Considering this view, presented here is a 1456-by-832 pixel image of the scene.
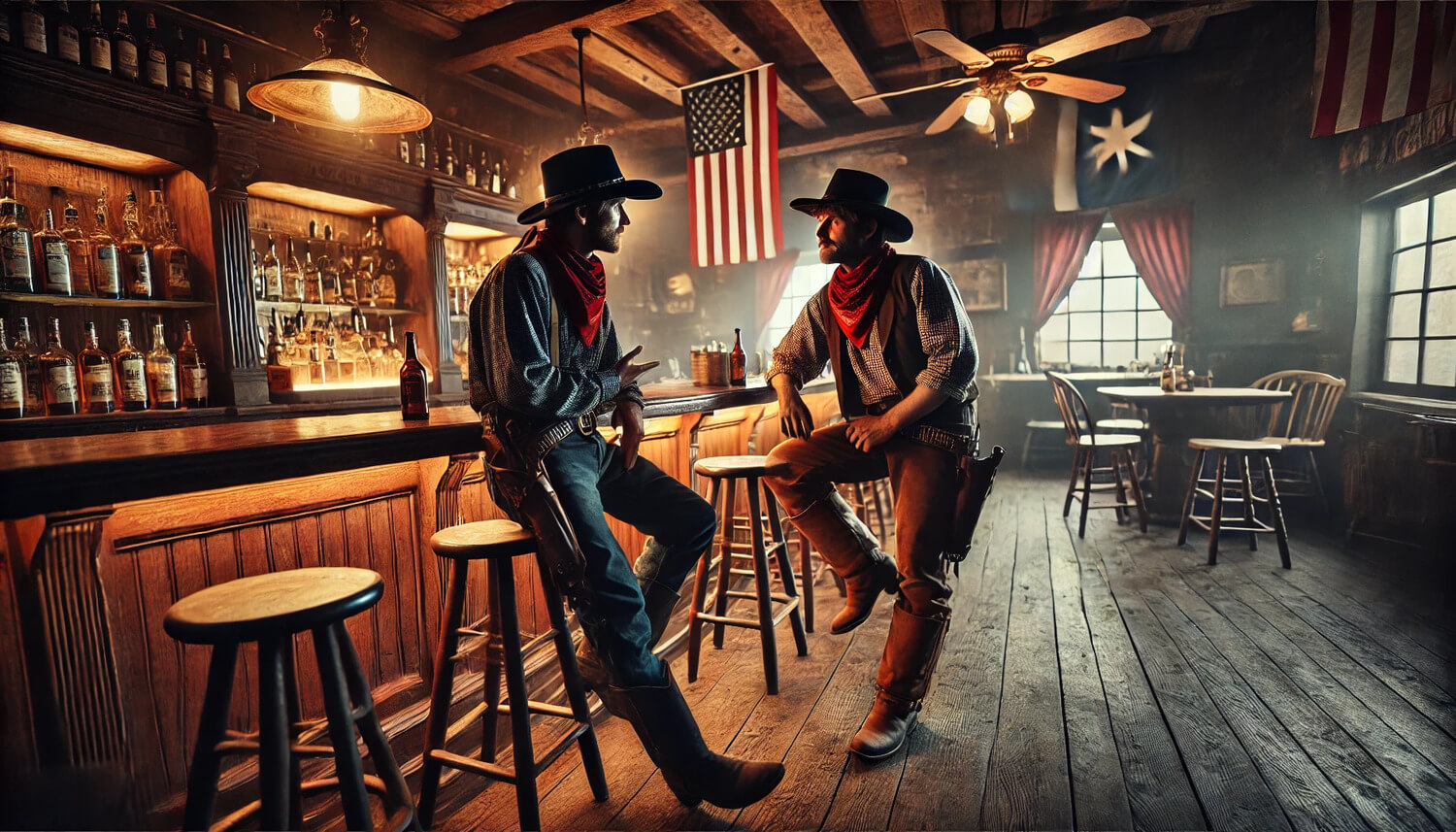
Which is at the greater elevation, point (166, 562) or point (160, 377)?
point (160, 377)

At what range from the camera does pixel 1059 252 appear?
6.96 metres

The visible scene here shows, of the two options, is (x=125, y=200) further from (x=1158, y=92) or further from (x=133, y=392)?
(x=1158, y=92)

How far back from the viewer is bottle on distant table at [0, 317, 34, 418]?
9.23 feet

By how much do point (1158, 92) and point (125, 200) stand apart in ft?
25.5

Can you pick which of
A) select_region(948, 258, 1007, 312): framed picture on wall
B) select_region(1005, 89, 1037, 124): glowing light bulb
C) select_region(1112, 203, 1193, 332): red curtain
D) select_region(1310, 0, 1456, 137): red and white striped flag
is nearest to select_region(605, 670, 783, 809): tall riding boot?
select_region(1005, 89, 1037, 124): glowing light bulb

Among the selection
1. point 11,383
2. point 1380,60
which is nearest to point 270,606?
point 11,383

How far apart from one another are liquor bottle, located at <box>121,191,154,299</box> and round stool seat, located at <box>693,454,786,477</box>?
2.80m

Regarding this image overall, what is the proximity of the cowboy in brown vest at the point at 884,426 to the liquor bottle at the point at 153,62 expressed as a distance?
3.19m

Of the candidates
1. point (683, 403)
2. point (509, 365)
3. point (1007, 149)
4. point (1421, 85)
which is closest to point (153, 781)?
point (509, 365)

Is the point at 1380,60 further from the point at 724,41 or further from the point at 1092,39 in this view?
Answer: the point at 724,41

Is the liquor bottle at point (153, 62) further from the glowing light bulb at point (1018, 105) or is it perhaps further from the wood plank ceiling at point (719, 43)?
the glowing light bulb at point (1018, 105)

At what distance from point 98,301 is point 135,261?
26cm

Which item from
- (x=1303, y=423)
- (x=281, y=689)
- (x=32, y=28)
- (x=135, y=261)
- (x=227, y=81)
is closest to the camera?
(x=281, y=689)

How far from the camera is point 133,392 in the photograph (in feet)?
10.3
